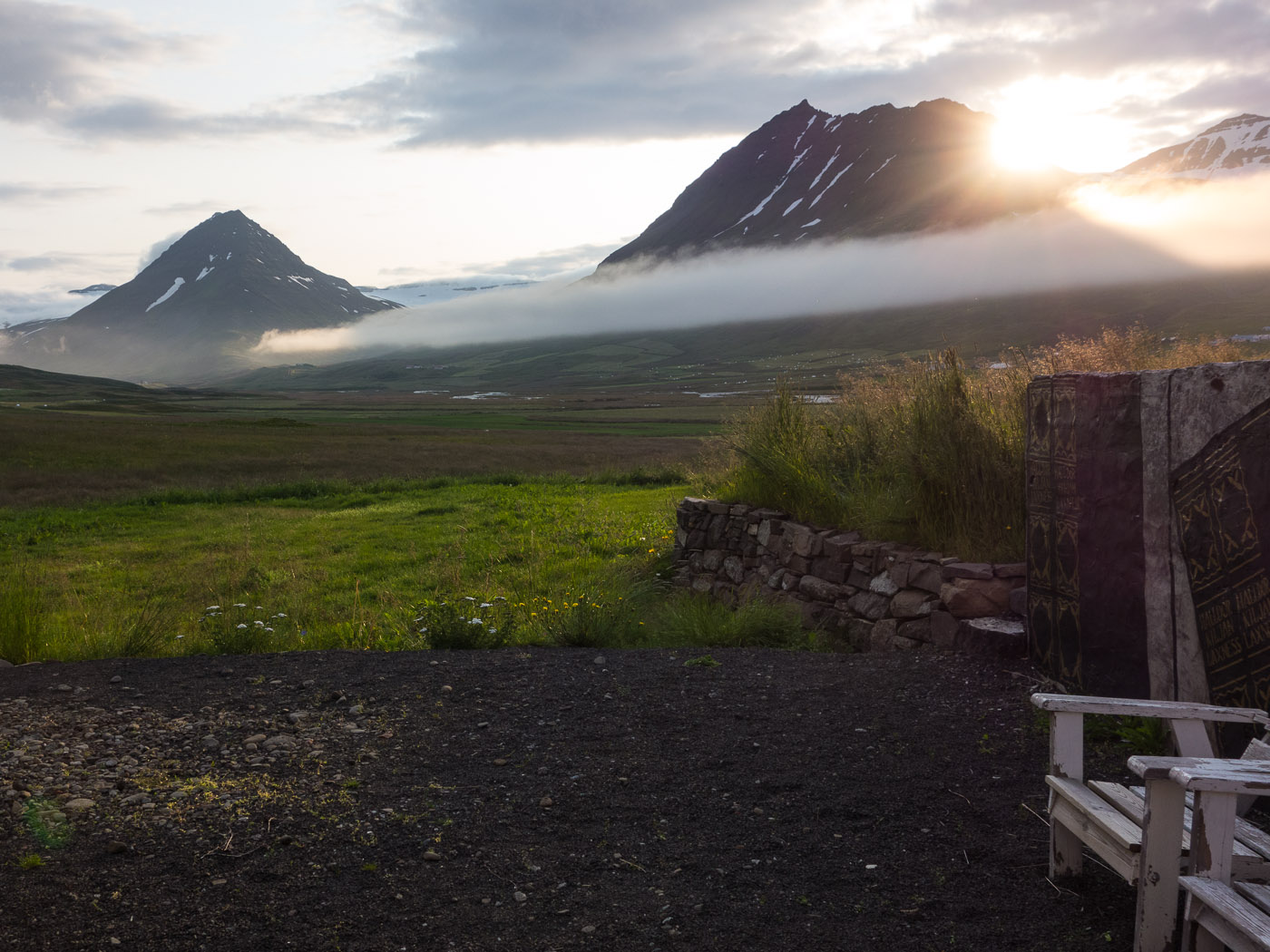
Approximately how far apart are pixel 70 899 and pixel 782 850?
8.82 feet

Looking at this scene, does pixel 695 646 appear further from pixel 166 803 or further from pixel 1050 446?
pixel 166 803

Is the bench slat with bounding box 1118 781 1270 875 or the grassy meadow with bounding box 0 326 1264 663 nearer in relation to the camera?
the bench slat with bounding box 1118 781 1270 875

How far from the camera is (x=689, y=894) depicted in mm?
3414

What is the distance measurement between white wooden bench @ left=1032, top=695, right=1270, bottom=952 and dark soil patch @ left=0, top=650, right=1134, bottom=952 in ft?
0.86

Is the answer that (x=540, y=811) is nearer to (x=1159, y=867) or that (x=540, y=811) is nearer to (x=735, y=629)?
(x=1159, y=867)

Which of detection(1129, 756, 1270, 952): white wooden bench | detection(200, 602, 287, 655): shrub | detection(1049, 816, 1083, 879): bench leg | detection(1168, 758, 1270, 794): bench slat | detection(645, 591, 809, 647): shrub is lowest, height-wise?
detection(645, 591, 809, 647): shrub

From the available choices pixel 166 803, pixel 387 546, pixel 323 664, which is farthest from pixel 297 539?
pixel 166 803

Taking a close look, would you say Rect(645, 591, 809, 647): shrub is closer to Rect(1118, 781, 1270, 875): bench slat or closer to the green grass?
→ the green grass

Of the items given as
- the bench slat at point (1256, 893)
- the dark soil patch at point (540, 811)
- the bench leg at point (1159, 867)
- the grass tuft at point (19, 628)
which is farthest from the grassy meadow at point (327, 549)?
the bench slat at point (1256, 893)

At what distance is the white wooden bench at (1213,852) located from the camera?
8.20 ft

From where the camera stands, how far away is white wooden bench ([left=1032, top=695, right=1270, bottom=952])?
2.76 meters

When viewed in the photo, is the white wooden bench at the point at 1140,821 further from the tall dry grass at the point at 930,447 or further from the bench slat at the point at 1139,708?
the tall dry grass at the point at 930,447

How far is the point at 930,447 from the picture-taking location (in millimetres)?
7746

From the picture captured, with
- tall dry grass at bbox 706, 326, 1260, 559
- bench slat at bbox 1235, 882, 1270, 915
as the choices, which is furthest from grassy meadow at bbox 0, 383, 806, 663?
bench slat at bbox 1235, 882, 1270, 915
